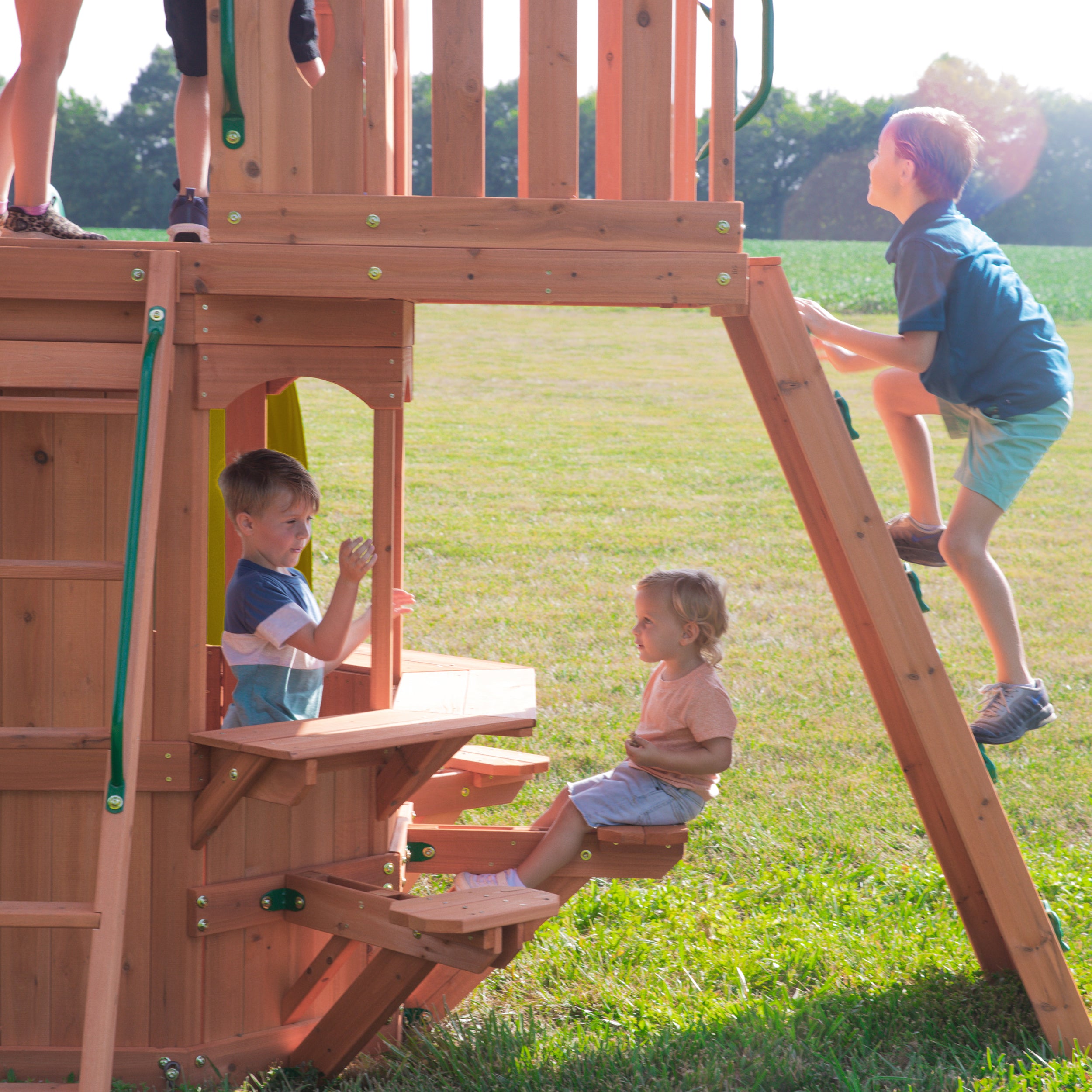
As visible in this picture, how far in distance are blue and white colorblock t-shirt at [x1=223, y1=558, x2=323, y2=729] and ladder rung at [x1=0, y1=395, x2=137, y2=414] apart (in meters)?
0.64

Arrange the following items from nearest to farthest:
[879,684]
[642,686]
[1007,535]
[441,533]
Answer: [879,684] < [642,686] < [441,533] < [1007,535]

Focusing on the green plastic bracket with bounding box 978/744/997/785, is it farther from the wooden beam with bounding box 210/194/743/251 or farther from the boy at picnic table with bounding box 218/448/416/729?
the boy at picnic table with bounding box 218/448/416/729

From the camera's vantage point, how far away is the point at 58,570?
328 cm

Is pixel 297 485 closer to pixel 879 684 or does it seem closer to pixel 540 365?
pixel 879 684

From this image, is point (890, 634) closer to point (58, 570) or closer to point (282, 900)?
point (282, 900)

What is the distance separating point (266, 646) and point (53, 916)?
1070 millimetres

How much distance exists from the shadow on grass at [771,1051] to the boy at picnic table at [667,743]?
52 centimetres

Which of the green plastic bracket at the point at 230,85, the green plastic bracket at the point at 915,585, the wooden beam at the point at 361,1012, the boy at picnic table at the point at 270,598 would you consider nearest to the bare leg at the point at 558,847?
the wooden beam at the point at 361,1012

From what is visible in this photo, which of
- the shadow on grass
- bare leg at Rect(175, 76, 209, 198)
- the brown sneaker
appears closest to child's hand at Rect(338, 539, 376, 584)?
the brown sneaker

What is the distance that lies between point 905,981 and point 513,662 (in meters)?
4.81

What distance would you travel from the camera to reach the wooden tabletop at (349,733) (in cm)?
320

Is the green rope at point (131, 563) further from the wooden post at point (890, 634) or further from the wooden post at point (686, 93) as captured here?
the wooden post at point (890, 634)

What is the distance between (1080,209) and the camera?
51281 mm

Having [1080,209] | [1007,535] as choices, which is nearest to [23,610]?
[1007,535]
